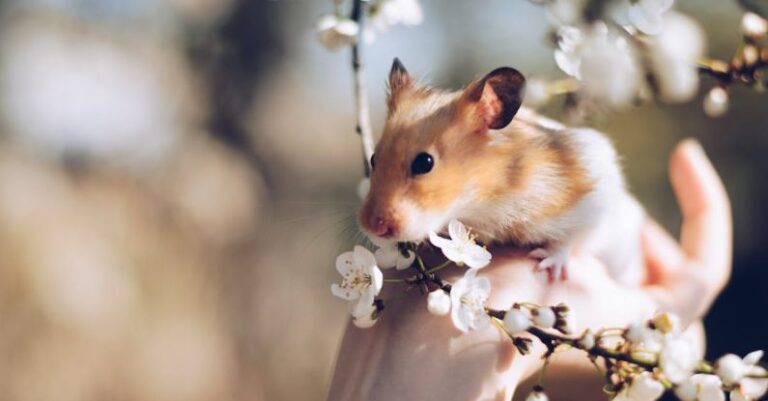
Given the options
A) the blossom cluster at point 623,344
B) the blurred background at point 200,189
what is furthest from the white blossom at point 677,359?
the blurred background at point 200,189

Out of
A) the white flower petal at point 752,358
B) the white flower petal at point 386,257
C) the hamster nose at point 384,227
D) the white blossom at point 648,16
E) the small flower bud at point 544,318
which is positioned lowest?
the white flower petal at point 386,257

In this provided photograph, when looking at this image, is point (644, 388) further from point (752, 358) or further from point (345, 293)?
point (345, 293)

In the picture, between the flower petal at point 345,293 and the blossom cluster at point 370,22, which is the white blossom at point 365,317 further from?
the blossom cluster at point 370,22

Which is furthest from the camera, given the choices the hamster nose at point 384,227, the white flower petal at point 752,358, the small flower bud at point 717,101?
the small flower bud at point 717,101

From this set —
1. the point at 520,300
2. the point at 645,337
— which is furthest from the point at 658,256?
the point at 645,337

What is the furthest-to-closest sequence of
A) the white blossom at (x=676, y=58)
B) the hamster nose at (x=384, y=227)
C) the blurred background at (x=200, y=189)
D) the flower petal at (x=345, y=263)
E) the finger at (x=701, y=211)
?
the blurred background at (x=200, y=189), the finger at (x=701, y=211), the hamster nose at (x=384, y=227), the flower petal at (x=345, y=263), the white blossom at (x=676, y=58)
